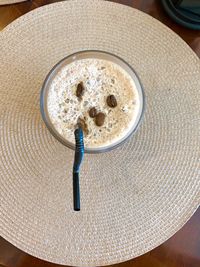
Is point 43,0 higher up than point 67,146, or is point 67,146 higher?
A: point 43,0

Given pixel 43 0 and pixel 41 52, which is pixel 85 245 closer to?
pixel 41 52

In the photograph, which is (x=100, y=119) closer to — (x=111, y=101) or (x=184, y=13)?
(x=111, y=101)

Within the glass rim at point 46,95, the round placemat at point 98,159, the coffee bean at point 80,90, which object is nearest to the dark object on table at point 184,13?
the round placemat at point 98,159

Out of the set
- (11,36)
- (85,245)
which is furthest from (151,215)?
(11,36)

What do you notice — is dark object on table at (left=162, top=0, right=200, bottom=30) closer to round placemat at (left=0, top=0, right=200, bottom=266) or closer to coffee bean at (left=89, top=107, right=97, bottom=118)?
round placemat at (left=0, top=0, right=200, bottom=266)

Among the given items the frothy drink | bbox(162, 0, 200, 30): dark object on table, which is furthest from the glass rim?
Answer: bbox(162, 0, 200, 30): dark object on table
